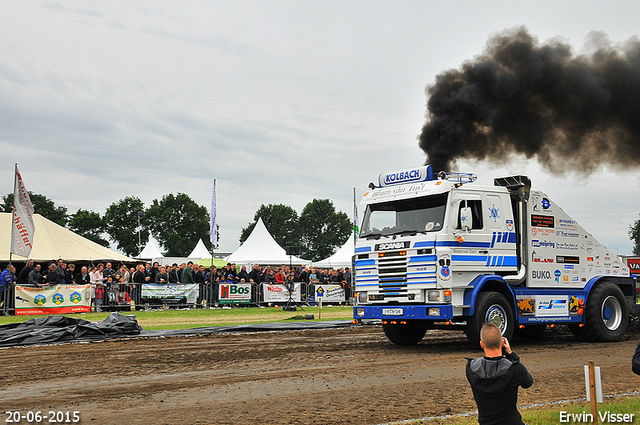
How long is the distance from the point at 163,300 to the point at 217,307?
2427mm

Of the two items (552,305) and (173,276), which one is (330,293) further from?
(552,305)

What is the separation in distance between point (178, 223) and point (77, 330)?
10199cm

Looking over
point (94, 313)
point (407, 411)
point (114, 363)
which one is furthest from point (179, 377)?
point (94, 313)

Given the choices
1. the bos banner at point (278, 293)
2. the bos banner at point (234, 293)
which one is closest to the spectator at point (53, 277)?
the bos banner at point (234, 293)

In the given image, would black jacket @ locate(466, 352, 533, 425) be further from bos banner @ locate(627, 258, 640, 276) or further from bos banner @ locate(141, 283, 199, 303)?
bos banner @ locate(141, 283, 199, 303)

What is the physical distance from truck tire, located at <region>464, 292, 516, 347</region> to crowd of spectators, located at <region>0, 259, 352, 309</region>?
53.2ft

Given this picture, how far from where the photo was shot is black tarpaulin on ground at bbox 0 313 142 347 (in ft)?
43.2

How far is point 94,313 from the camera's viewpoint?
22453 millimetres

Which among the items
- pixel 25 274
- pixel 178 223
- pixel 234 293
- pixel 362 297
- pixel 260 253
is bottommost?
pixel 234 293

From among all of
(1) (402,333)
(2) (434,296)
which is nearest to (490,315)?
(2) (434,296)

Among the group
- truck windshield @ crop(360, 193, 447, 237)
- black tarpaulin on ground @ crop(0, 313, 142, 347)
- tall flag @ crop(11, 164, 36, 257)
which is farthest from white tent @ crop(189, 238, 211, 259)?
truck windshield @ crop(360, 193, 447, 237)

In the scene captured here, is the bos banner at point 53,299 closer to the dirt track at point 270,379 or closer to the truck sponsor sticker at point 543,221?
the dirt track at point 270,379

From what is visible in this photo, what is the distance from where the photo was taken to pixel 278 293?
2780 cm

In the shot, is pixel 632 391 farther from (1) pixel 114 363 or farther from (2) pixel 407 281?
(1) pixel 114 363
